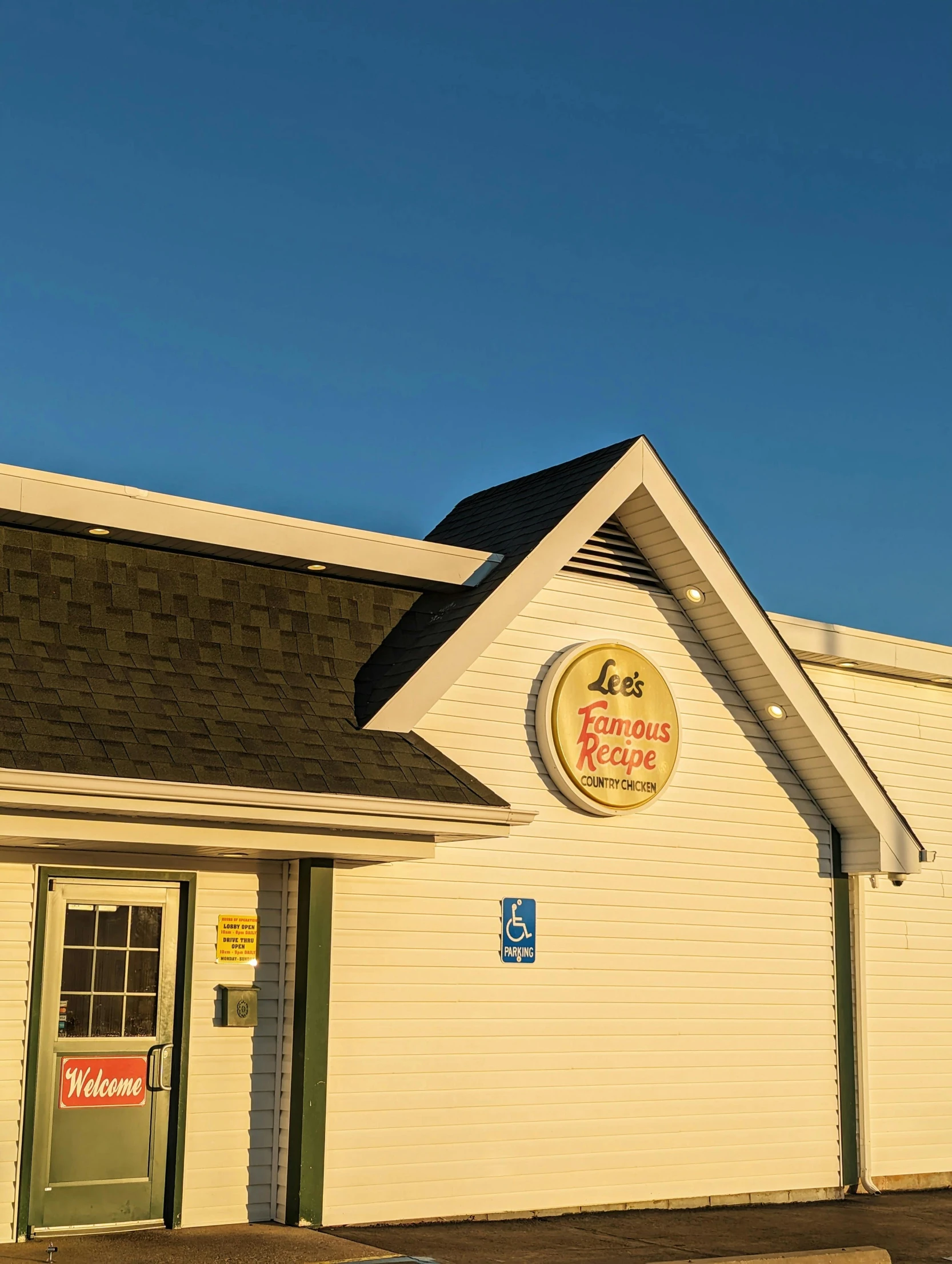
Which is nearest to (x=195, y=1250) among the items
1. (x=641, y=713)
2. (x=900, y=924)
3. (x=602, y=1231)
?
(x=602, y=1231)

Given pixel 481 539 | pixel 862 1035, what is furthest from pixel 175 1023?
pixel 862 1035

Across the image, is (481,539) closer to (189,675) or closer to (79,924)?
(189,675)

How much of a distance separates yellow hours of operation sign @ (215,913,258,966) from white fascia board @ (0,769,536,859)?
27.4 inches

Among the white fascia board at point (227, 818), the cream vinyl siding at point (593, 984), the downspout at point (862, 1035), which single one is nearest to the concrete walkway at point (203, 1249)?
the cream vinyl siding at point (593, 984)

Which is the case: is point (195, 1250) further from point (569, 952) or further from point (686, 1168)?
point (686, 1168)

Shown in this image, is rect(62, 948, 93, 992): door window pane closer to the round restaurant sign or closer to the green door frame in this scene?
the green door frame

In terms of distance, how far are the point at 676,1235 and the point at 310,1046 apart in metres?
3.25

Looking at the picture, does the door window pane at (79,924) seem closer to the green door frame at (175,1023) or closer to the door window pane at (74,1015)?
the green door frame at (175,1023)

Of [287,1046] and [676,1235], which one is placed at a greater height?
[287,1046]

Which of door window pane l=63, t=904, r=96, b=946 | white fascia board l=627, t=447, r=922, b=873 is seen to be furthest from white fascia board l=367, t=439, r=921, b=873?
door window pane l=63, t=904, r=96, b=946

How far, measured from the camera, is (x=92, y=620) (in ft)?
34.3

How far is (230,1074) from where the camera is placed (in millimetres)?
10719

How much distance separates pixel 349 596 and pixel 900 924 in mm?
7303

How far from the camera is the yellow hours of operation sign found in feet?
35.6
